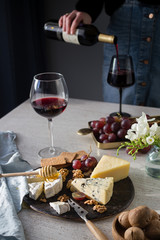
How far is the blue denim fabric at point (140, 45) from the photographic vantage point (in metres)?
1.85

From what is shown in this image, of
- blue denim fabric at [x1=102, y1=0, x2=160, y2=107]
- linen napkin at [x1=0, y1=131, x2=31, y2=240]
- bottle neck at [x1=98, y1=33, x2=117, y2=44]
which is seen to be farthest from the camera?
blue denim fabric at [x1=102, y1=0, x2=160, y2=107]

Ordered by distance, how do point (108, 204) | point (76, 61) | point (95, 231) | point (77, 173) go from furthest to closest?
point (76, 61) → point (77, 173) → point (108, 204) → point (95, 231)

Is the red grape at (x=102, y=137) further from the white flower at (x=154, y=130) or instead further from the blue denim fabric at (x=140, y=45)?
the blue denim fabric at (x=140, y=45)

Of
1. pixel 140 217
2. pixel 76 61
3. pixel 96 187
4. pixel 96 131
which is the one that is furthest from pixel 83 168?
pixel 76 61

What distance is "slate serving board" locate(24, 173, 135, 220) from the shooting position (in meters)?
0.82

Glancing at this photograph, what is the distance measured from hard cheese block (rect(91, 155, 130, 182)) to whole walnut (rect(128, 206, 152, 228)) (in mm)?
282

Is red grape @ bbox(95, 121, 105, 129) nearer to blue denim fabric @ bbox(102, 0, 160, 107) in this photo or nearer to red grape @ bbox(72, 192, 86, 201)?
red grape @ bbox(72, 192, 86, 201)

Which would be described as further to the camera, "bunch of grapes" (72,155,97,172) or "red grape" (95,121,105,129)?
"red grape" (95,121,105,129)

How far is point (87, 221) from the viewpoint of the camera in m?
0.78

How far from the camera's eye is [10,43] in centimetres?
231

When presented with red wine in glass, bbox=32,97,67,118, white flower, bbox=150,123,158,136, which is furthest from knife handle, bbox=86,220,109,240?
red wine in glass, bbox=32,97,67,118

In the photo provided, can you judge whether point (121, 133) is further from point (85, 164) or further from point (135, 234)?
point (135, 234)

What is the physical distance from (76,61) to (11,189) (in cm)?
216

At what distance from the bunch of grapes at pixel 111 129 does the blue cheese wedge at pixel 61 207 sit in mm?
397
